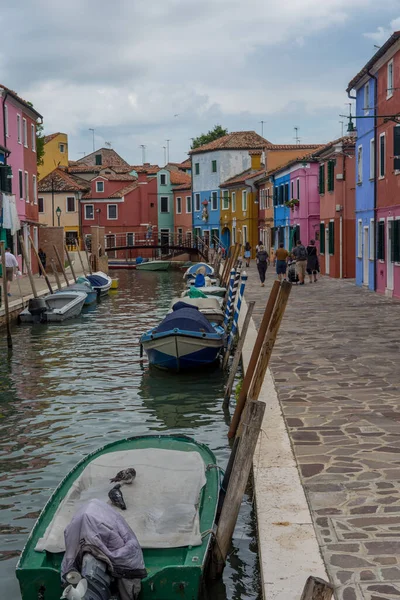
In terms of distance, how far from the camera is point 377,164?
27.5m

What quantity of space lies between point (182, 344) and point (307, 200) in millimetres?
29900

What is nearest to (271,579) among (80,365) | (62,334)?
(80,365)

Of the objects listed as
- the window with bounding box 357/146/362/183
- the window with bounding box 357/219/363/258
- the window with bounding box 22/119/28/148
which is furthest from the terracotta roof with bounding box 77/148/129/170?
the window with bounding box 357/146/362/183

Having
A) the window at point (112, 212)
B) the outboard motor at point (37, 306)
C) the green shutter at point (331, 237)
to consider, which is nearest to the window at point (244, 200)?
the window at point (112, 212)

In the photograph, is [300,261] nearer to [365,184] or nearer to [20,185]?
[365,184]

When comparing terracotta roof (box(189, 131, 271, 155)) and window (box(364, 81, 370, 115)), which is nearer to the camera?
window (box(364, 81, 370, 115))

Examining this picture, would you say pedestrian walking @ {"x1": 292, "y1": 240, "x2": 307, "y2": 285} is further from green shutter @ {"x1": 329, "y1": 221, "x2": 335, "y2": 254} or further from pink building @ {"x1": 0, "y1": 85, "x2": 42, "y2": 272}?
pink building @ {"x1": 0, "y1": 85, "x2": 42, "y2": 272}

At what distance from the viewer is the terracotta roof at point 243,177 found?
61750mm

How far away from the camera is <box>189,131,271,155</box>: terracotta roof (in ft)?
235

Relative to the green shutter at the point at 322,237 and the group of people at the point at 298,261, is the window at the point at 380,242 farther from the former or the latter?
the green shutter at the point at 322,237

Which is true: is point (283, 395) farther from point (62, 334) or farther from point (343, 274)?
point (343, 274)

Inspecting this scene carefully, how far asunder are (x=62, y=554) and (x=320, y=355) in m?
9.23

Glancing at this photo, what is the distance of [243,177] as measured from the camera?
67125 millimetres

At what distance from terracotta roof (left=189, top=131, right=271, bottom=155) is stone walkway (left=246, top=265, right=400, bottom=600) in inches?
2122
